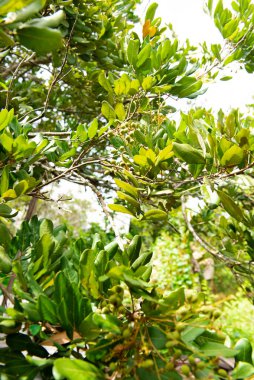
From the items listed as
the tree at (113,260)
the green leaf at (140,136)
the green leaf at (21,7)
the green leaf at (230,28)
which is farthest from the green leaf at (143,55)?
the green leaf at (21,7)

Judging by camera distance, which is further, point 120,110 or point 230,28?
point 230,28

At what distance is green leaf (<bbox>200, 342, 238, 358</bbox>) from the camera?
31.1 inches

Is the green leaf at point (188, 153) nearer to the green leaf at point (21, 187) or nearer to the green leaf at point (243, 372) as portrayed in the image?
the green leaf at point (21, 187)

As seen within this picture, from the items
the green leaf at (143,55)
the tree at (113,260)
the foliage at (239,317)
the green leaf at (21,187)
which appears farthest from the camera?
the foliage at (239,317)

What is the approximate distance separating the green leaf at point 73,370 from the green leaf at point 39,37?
631mm

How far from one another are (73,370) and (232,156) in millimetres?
893

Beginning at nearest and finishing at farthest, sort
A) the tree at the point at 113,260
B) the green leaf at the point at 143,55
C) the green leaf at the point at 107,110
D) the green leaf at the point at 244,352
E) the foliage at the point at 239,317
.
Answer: the tree at the point at 113,260
the green leaf at the point at 244,352
the green leaf at the point at 107,110
the green leaf at the point at 143,55
the foliage at the point at 239,317

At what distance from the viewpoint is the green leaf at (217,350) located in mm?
790

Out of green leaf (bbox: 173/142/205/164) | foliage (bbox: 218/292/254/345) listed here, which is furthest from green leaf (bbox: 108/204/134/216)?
foliage (bbox: 218/292/254/345)

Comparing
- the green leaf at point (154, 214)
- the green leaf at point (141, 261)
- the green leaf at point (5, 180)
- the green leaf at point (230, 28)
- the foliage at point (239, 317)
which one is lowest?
the foliage at point (239, 317)

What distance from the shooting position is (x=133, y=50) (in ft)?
5.84

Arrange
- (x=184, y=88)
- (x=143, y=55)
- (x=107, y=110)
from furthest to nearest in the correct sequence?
(x=184, y=88) < (x=143, y=55) < (x=107, y=110)

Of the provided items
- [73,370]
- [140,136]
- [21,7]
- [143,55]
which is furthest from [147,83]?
[73,370]

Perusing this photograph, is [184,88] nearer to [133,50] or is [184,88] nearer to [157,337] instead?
[133,50]
